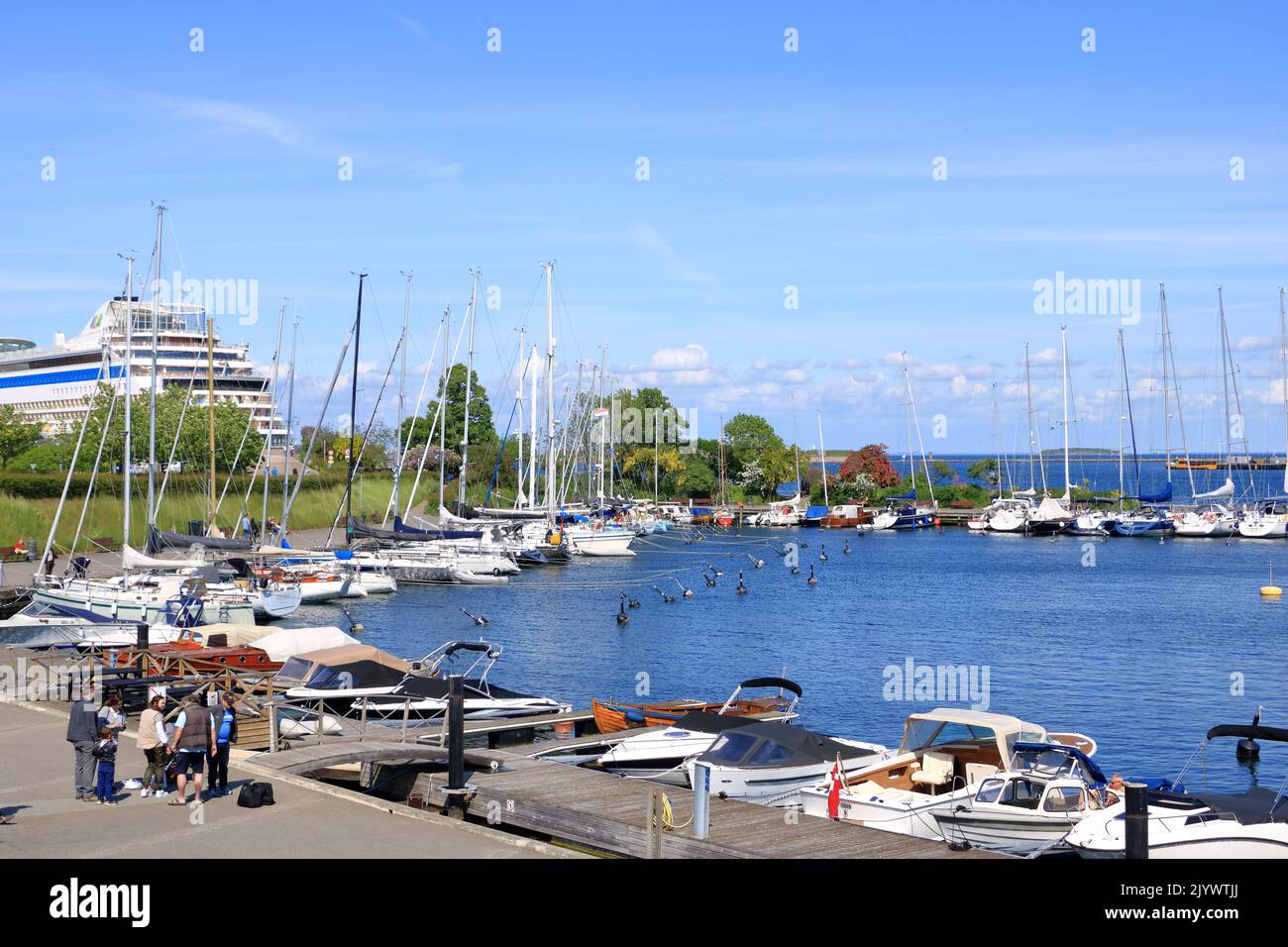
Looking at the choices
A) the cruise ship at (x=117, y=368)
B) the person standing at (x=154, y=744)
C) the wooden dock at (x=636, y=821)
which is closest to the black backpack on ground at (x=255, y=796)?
the person standing at (x=154, y=744)

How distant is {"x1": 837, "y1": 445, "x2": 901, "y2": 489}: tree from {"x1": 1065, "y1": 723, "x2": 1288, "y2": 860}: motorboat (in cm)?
14101

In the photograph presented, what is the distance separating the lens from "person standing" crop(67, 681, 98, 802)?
19750mm

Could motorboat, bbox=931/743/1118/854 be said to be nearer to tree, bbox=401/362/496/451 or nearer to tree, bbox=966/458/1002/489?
tree, bbox=401/362/496/451

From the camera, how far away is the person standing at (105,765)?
1997 cm

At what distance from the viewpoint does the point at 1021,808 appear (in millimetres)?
22328

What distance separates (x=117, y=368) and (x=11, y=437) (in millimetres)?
45121

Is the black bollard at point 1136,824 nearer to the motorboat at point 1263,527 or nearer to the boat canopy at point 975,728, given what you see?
the boat canopy at point 975,728

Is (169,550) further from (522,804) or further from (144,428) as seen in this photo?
(522,804)

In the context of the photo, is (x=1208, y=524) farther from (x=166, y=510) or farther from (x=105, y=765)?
(x=105, y=765)

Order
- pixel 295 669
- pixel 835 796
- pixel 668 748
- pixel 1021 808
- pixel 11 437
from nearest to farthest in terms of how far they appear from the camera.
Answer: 1. pixel 1021 808
2. pixel 835 796
3. pixel 668 748
4. pixel 295 669
5. pixel 11 437

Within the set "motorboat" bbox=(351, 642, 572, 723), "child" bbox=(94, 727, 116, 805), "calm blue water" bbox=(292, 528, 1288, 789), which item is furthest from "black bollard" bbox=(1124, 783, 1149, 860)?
"motorboat" bbox=(351, 642, 572, 723)

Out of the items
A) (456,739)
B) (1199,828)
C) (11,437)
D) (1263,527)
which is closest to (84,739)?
(456,739)
